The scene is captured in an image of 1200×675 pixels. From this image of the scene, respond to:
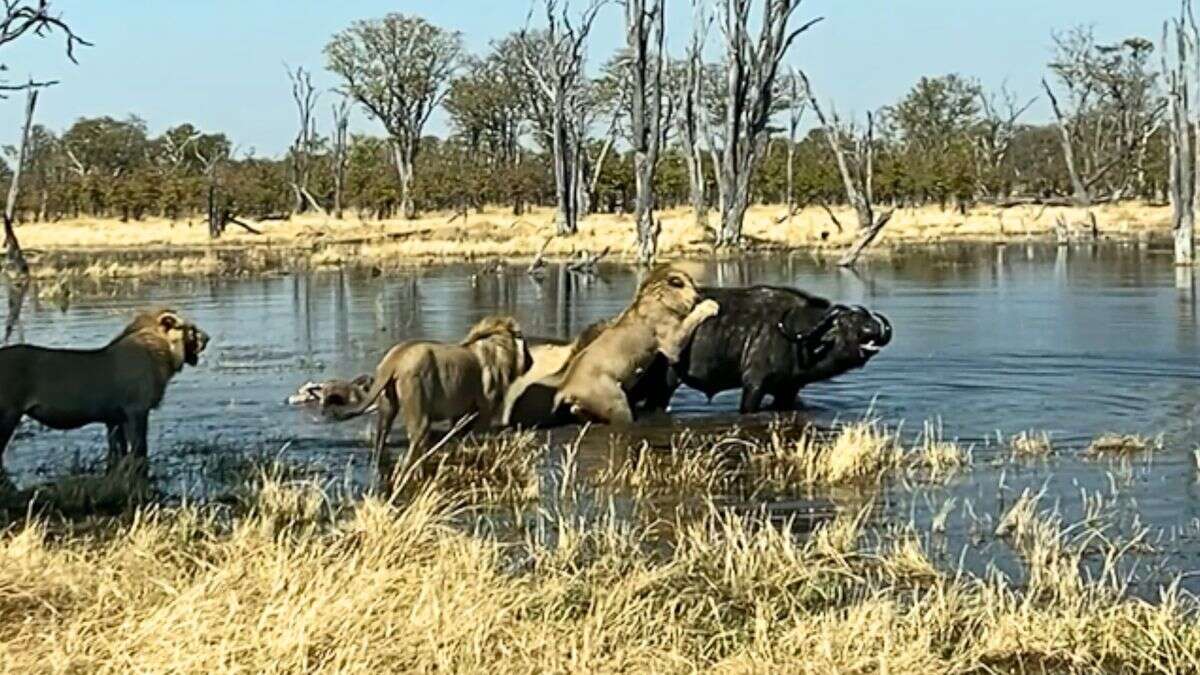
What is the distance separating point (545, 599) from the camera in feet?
24.4

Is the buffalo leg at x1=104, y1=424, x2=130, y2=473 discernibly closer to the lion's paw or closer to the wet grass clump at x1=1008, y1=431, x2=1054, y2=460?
the lion's paw

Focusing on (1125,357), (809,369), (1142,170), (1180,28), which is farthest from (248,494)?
(1142,170)

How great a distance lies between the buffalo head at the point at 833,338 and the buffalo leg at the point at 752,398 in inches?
21.7

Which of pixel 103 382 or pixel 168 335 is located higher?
pixel 168 335

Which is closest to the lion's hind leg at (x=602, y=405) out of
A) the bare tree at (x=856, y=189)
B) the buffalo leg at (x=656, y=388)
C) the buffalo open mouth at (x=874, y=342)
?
the buffalo leg at (x=656, y=388)

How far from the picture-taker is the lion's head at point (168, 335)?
42.3ft

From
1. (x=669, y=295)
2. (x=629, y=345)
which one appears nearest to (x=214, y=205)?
(x=669, y=295)

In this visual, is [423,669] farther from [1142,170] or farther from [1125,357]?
[1142,170]

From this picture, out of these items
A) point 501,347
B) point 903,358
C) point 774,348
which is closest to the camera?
point 501,347

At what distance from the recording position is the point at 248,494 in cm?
1101

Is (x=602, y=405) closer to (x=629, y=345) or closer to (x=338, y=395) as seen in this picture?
(x=629, y=345)

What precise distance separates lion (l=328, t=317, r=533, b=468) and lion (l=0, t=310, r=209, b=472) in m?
1.63

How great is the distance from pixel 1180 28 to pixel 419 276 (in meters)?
23.4

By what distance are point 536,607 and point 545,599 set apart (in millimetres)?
86
